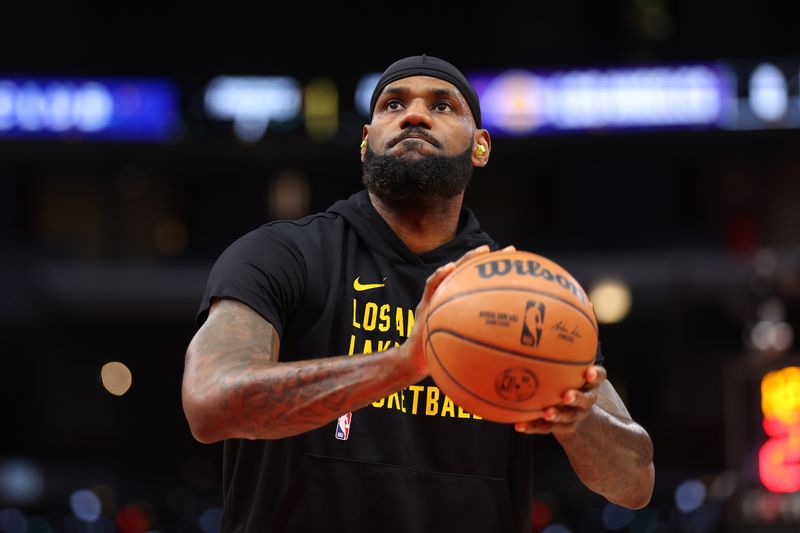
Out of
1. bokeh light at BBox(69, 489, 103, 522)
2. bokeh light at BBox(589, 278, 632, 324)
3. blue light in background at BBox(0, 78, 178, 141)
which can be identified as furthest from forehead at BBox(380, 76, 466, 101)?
blue light in background at BBox(0, 78, 178, 141)

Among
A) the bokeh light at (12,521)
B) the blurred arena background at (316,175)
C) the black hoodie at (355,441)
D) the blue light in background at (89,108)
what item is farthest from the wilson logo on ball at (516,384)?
the blue light in background at (89,108)

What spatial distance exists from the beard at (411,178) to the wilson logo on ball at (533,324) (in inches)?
39.0

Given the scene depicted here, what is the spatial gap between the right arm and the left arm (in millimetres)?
537

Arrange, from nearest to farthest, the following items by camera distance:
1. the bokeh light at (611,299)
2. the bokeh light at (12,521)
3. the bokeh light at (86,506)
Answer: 1. the bokeh light at (12,521)
2. the bokeh light at (86,506)
3. the bokeh light at (611,299)

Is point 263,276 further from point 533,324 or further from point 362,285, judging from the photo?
point 533,324

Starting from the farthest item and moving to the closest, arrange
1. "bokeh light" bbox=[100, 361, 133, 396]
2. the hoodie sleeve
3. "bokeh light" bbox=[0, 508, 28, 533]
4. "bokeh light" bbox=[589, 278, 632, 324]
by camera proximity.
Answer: "bokeh light" bbox=[100, 361, 133, 396], "bokeh light" bbox=[589, 278, 632, 324], "bokeh light" bbox=[0, 508, 28, 533], the hoodie sleeve

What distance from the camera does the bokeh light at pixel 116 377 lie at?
22328mm

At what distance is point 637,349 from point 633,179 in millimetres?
3313

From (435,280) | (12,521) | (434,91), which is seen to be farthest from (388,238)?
(12,521)

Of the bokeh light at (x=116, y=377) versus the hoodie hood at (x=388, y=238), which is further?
the bokeh light at (x=116, y=377)

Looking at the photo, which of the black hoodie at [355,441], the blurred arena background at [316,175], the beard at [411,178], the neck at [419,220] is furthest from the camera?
the blurred arena background at [316,175]

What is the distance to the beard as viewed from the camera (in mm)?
3740

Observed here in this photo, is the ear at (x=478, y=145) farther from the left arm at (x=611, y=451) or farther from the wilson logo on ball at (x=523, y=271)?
the wilson logo on ball at (x=523, y=271)

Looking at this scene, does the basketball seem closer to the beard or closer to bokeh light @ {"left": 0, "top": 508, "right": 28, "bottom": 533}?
the beard
